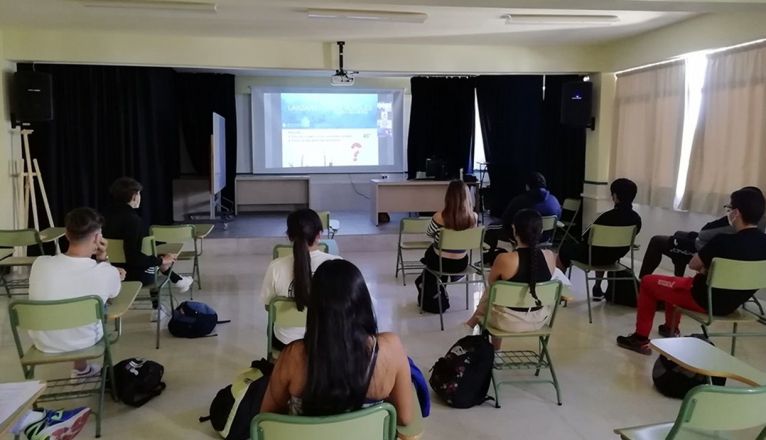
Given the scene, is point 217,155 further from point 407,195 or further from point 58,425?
point 58,425

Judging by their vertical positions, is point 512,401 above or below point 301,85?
below

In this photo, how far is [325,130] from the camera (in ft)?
34.4

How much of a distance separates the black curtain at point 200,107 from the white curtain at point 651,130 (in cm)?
634

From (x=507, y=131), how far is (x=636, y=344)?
6008 millimetres

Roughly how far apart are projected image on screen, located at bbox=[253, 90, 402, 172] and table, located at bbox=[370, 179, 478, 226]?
213 centimetres

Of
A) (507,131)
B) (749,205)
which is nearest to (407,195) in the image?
(507,131)

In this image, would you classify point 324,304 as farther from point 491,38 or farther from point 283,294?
point 491,38

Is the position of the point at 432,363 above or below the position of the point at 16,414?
below

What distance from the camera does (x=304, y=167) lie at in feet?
34.6

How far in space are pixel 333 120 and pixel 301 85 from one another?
83 centimetres

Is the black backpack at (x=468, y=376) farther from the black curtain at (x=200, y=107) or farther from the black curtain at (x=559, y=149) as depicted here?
the black curtain at (x=200, y=107)

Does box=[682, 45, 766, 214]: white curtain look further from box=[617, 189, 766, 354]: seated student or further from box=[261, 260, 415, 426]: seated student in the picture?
box=[261, 260, 415, 426]: seated student

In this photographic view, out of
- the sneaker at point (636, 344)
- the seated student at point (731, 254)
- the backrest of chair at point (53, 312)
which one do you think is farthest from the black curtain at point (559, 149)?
the backrest of chair at point (53, 312)

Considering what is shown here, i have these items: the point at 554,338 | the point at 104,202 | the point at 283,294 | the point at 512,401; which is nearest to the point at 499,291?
the point at 512,401
